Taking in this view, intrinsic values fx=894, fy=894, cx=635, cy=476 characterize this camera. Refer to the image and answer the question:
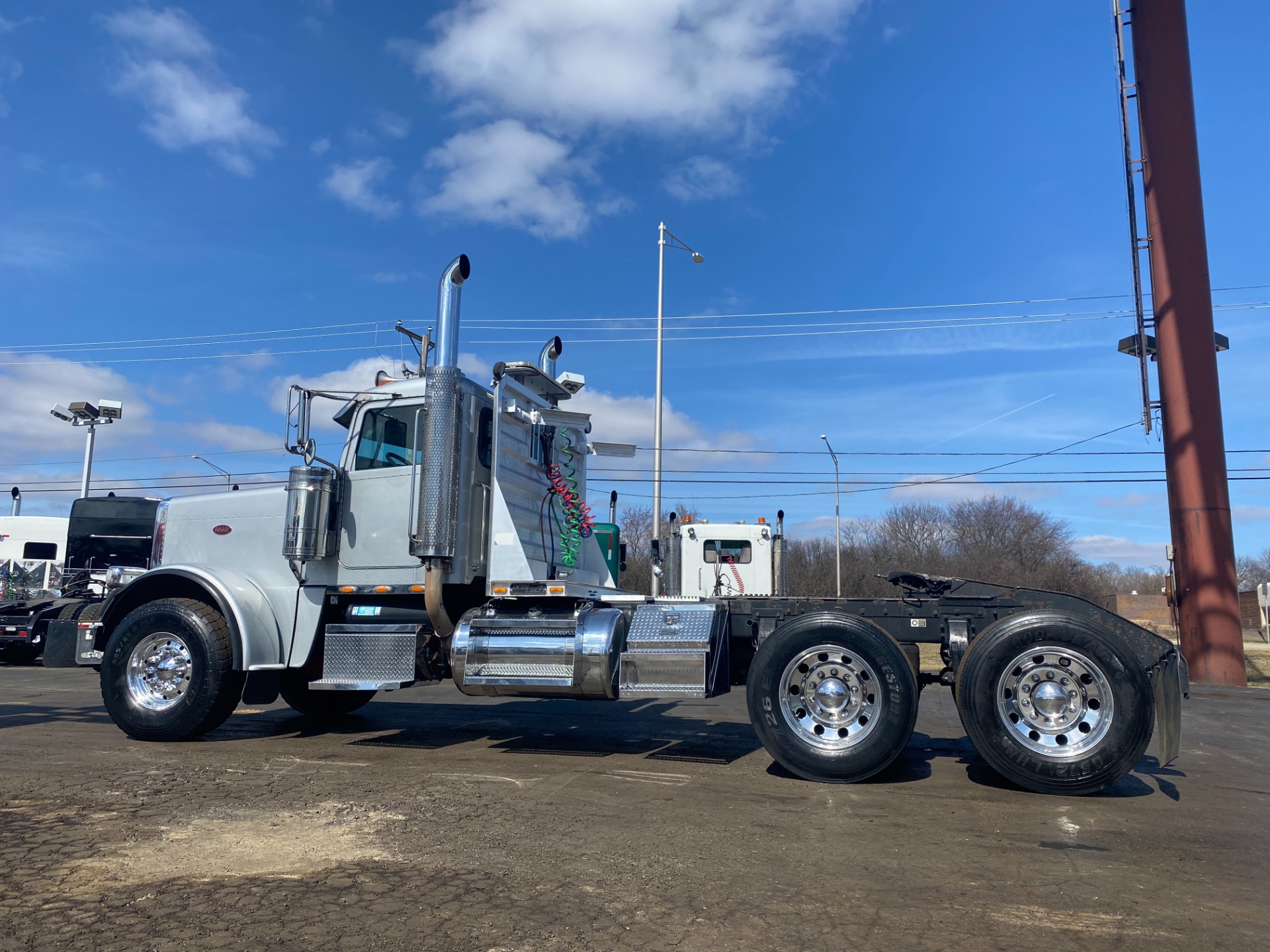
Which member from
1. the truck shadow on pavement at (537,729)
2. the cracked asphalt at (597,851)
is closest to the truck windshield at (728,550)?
the truck shadow on pavement at (537,729)

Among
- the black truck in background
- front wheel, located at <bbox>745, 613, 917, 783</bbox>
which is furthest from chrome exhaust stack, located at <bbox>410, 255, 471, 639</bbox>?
the black truck in background

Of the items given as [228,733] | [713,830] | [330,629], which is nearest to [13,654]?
[228,733]

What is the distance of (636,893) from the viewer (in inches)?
160

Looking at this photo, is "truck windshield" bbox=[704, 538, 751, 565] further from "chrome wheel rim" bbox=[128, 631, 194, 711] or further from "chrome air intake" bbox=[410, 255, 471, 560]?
"chrome wheel rim" bbox=[128, 631, 194, 711]

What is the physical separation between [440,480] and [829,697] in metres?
3.80

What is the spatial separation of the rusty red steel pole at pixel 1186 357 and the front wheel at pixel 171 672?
632 inches

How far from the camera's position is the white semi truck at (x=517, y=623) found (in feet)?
20.1

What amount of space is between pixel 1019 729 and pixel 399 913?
433 centimetres

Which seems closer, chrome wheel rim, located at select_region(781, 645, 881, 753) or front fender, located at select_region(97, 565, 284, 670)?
chrome wheel rim, located at select_region(781, 645, 881, 753)

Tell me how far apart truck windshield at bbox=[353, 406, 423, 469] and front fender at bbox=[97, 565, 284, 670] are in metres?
1.55

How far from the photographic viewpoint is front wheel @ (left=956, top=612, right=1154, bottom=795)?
592 cm

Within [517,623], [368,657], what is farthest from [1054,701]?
[368,657]

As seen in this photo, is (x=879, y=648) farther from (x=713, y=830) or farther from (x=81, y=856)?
(x=81, y=856)

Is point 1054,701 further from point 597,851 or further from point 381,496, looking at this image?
point 381,496
